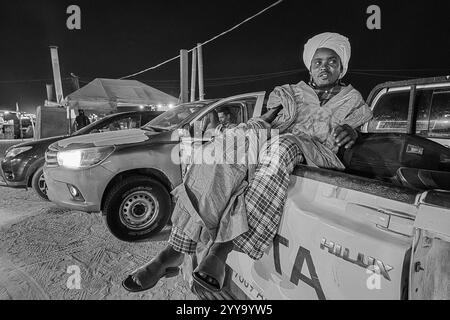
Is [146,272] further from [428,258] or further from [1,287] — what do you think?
[1,287]

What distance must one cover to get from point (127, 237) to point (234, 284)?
2421 millimetres

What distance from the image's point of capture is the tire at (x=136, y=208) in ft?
12.2

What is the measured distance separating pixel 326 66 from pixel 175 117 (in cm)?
249

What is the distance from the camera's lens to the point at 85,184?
358 centimetres

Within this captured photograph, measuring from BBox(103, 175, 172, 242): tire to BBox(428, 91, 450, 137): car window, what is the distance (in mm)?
3234

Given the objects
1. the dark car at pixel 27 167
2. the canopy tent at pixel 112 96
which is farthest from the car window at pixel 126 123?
the canopy tent at pixel 112 96

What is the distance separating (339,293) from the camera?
1.12 meters

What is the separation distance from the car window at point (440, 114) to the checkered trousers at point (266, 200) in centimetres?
269

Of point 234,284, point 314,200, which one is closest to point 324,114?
point 314,200

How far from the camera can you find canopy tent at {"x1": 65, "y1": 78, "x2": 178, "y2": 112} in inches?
542

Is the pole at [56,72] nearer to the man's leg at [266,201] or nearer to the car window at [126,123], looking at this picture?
the car window at [126,123]

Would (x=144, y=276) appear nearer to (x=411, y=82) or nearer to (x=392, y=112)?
(x=411, y=82)

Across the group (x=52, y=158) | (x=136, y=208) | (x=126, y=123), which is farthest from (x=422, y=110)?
(x=126, y=123)
